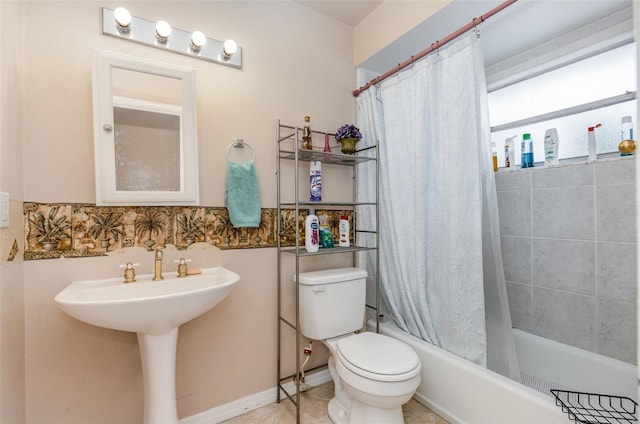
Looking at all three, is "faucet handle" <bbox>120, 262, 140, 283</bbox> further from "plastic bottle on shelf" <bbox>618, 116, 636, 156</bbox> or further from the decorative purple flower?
"plastic bottle on shelf" <bbox>618, 116, 636, 156</bbox>

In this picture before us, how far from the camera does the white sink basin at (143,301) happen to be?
101 cm

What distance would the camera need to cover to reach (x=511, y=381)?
4.36ft

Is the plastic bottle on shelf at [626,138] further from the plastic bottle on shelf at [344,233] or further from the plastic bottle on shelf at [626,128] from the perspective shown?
the plastic bottle on shelf at [344,233]

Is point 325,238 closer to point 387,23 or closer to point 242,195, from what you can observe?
point 242,195

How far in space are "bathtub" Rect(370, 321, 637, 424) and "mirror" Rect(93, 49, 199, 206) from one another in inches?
62.3

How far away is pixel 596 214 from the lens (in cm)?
169

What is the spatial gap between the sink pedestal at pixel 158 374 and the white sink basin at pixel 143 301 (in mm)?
87

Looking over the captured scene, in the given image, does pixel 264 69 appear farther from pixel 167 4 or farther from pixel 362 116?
pixel 362 116

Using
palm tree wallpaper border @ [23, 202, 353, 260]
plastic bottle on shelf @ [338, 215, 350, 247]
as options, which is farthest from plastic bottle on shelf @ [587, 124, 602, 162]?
palm tree wallpaper border @ [23, 202, 353, 260]

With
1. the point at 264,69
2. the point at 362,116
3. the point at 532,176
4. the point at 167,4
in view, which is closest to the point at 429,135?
the point at 362,116

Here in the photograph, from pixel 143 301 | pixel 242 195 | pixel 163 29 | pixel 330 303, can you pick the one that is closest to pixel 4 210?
pixel 143 301

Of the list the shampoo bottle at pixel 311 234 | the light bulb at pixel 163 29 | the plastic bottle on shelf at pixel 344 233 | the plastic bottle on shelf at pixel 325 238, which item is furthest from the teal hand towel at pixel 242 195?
the light bulb at pixel 163 29

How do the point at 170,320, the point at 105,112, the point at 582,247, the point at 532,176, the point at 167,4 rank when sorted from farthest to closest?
the point at 532,176, the point at 582,247, the point at 167,4, the point at 105,112, the point at 170,320

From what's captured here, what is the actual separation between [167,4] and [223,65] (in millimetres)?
367
